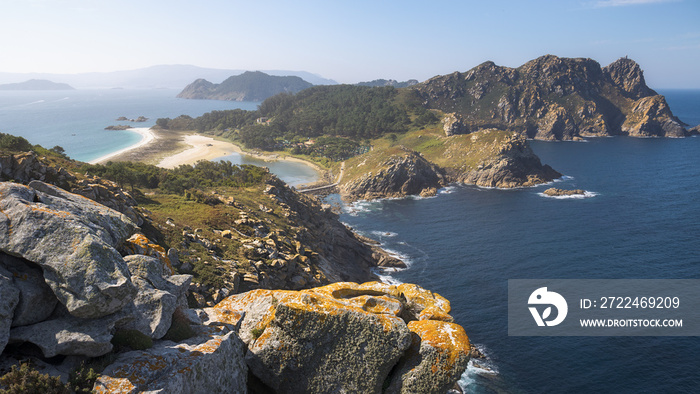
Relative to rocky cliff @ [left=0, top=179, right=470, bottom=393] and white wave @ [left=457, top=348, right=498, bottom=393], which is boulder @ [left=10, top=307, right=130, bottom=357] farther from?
white wave @ [left=457, top=348, right=498, bottom=393]

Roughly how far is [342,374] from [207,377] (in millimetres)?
5496

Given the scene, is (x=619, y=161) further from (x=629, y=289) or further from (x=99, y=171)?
(x=99, y=171)

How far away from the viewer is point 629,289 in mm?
55406

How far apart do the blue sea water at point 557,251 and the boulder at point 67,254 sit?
38.1 metres

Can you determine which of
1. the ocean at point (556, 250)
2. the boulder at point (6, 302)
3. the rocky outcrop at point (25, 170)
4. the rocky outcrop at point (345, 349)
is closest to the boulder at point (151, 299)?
the rocky outcrop at point (345, 349)

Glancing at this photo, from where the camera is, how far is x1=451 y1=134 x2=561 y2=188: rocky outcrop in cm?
12775

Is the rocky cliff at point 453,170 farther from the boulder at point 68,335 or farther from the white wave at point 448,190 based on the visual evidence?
the boulder at point 68,335

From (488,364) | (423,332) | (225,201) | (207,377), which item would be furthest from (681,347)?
(225,201)

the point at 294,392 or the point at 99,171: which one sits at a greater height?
the point at 99,171

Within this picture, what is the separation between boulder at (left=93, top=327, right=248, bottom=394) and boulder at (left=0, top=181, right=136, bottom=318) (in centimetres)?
199

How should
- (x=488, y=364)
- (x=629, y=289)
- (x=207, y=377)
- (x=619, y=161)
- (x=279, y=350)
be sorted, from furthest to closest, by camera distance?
(x=619, y=161)
(x=629, y=289)
(x=488, y=364)
(x=279, y=350)
(x=207, y=377)
